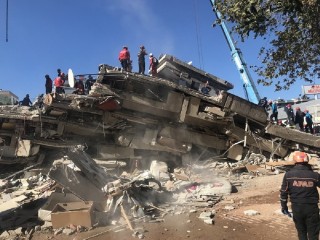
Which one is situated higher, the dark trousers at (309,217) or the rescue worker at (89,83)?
the rescue worker at (89,83)

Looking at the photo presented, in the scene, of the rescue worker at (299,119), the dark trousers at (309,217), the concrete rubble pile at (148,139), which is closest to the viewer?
the dark trousers at (309,217)

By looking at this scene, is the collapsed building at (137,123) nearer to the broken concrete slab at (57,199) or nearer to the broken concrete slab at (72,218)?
the broken concrete slab at (57,199)

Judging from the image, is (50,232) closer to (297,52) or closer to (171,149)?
(171,149)

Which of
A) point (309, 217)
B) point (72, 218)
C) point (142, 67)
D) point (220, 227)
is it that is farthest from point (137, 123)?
point (309, 217)

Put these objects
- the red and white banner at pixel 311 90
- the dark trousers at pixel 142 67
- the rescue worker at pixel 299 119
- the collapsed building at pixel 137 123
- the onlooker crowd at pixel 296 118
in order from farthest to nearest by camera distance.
A: the red and white banner at pixel 311 90 → the rescue worker at pixel 299 119 → the onlooker crowd at pixel 296 118 → the dark trousers at pixel 142 67 → the collapsed building at pixel 137 123

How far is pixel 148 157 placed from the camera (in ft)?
48.0

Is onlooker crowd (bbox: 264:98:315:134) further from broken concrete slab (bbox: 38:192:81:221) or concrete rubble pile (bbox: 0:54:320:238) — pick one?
broken concrete slab (bbox: 38:192:81:221)

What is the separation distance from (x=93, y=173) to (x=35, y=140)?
17.3 ft

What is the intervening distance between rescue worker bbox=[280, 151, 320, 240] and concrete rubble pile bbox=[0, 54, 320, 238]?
4992 millimetres

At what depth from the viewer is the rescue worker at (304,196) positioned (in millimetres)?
4816

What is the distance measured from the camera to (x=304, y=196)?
4824 millimetres

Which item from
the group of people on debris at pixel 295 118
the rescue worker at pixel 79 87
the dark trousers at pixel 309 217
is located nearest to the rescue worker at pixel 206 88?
the group of people on debris at pixel 295 118

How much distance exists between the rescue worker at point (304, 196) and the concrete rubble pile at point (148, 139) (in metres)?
4.99

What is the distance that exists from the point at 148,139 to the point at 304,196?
9.74m
